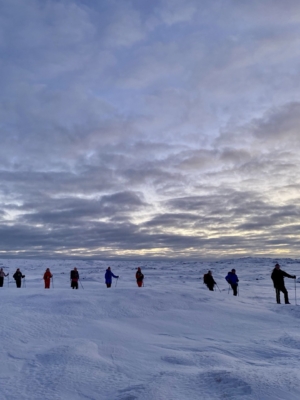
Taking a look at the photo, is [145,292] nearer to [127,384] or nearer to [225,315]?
[225,315]

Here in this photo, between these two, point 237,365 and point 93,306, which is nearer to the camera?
point 237,365

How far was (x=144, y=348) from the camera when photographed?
7.82 meters

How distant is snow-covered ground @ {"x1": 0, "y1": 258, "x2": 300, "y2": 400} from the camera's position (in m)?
5.14

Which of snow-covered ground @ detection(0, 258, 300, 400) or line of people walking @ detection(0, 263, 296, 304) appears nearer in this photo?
snow-covered ground @ detection(0, 258, 300, 400)

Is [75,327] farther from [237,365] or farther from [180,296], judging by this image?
[180,296]

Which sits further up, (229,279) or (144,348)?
(229,279)

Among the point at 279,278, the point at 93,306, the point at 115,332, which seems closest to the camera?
the point at 115,332

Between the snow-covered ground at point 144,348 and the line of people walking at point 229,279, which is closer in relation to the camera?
the snow-covered ground at point 144,348

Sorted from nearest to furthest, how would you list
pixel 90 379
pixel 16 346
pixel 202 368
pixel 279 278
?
1. pixel 90 379
2. pixel 202 368
3. pixel 16 346
4. pixel 279 278

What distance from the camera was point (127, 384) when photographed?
17.9ft

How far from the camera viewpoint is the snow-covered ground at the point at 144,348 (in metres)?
5.14

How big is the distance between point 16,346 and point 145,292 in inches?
296

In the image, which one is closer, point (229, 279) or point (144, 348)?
point (144, 348)

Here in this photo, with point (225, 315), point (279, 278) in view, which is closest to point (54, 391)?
point (225, 315)
